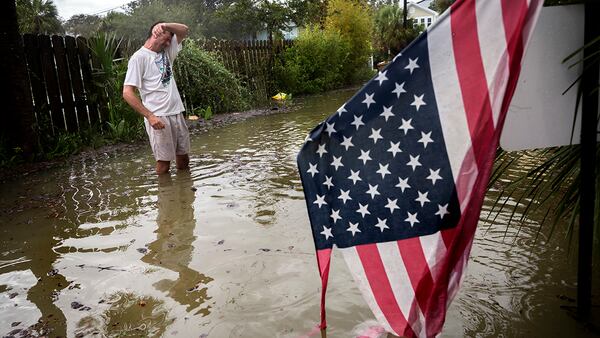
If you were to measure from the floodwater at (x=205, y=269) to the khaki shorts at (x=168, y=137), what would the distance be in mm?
428

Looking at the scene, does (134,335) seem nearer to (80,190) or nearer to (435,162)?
(435,162)

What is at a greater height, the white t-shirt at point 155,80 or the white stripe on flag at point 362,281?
the white t-shirt at point 155,80

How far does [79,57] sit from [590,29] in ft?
27.6

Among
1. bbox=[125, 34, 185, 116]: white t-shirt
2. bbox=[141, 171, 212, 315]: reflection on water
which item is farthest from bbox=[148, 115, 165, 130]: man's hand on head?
bbox=[141, 171, 212, 315]: reflection on water

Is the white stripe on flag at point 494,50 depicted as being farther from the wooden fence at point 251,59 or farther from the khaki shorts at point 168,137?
the wooden fence at point 251,59

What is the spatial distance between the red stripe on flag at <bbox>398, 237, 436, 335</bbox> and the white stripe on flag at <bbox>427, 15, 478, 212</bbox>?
268 mm

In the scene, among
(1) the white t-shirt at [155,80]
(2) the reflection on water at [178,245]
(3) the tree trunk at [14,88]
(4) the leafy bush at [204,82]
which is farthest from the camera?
(4) the leafy bush at [204,82]

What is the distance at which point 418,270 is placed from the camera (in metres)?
2.04

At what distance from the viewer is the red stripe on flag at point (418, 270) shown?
202 cm

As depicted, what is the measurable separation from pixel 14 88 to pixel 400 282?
6.48 m

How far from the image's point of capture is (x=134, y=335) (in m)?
2.52

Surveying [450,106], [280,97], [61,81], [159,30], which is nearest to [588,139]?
[450,106]

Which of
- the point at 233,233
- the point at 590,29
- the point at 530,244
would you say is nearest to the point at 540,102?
the point at 590,29

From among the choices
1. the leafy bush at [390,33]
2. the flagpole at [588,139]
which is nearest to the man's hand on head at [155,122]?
the flagpole at [588,139]
